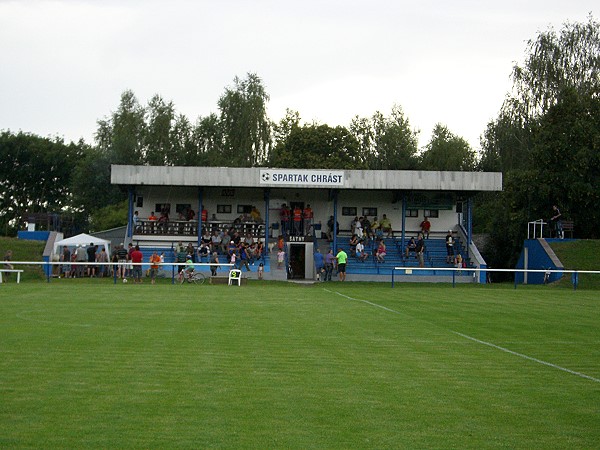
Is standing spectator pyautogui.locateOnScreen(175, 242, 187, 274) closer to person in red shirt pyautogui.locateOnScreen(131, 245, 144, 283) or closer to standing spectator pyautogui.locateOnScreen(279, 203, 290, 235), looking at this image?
person in red shirt pyautogui.locateOnScreen(131, 245, 144, 283)

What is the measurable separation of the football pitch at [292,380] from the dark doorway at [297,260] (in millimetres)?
28396

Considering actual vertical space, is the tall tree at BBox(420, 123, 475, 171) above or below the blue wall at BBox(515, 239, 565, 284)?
above

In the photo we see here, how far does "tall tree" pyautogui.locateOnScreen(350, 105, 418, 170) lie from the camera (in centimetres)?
8244

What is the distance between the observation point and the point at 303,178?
46500mm

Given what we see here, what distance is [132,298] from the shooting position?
24.1 meters

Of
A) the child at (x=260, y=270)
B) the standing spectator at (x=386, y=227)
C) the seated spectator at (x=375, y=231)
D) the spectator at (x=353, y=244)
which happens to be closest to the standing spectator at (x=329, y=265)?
the child at (x=260, y=270)

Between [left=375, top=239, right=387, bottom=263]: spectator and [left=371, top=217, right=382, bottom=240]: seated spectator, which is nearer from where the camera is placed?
[left=375, top=239, right=387, bottom=263]: spectator

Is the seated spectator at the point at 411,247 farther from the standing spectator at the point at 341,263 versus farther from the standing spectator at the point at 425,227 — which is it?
the standing spectator at the point at 341,263

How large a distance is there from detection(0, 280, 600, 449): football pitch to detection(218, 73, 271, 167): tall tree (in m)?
57.4

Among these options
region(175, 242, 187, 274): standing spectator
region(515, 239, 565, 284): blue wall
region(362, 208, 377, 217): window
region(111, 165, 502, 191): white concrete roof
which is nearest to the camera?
region(175, 242, 187, 274): standing spectator

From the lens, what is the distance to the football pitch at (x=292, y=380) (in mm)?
7465

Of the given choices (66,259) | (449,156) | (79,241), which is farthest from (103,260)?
(449,156)

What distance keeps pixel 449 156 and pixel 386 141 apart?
940cm

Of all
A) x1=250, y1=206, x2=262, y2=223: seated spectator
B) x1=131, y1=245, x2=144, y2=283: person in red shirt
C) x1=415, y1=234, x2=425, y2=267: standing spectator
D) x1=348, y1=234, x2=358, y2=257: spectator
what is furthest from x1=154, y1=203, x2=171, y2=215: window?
x1=415, y1=234, x2=425, y2=267: standing spectator
